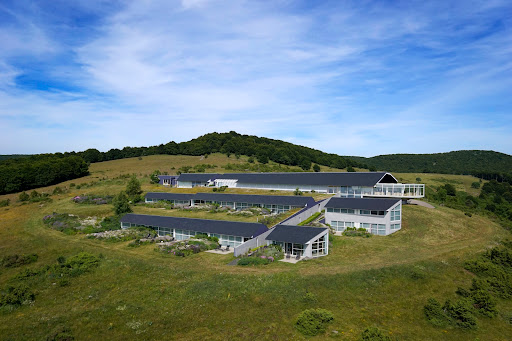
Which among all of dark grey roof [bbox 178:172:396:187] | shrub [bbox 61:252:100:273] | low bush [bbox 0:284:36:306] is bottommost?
low bush [bbox 0:284:36:306]

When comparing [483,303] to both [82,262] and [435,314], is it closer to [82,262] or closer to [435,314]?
[435,314]

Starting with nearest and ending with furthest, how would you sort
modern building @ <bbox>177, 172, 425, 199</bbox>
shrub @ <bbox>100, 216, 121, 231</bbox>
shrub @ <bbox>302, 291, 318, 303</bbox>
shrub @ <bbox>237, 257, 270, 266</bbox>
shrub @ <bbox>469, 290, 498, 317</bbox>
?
shrub @ <bbox>469, 290, 498, 317</bbox>, shrub @ <bbox>302, 291, 318, 303</bbox>, shrub @ <bbox>237, 257, 270, 266</bbox>, shrub @ <bbox>100, 216, 121, 231</bbox>, modern building @ <bbox>177, 172, 425, 199</bbox>

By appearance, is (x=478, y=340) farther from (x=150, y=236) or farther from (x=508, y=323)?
(x=150, y=236)

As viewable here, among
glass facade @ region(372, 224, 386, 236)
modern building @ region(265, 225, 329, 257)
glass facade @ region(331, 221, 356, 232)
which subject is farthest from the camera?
glass facade @ region(331, 221, 356, 232)

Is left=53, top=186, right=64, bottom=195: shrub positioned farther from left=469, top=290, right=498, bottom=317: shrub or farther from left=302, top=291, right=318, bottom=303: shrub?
left=469, top=290, right=498, bottom=317: shrub

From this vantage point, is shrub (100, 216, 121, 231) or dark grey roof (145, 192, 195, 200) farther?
dark grey roof (145, 192, 195, 200)

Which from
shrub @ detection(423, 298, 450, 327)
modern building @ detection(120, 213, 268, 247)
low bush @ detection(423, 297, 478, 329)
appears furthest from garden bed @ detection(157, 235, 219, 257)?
low bush @ detection(423, 297, 478, 329)

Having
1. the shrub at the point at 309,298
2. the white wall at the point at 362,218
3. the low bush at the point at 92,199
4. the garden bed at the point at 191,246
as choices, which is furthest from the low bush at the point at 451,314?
the low bush at the point at 92,199

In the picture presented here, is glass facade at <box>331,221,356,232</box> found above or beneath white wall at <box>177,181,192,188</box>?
beneath
